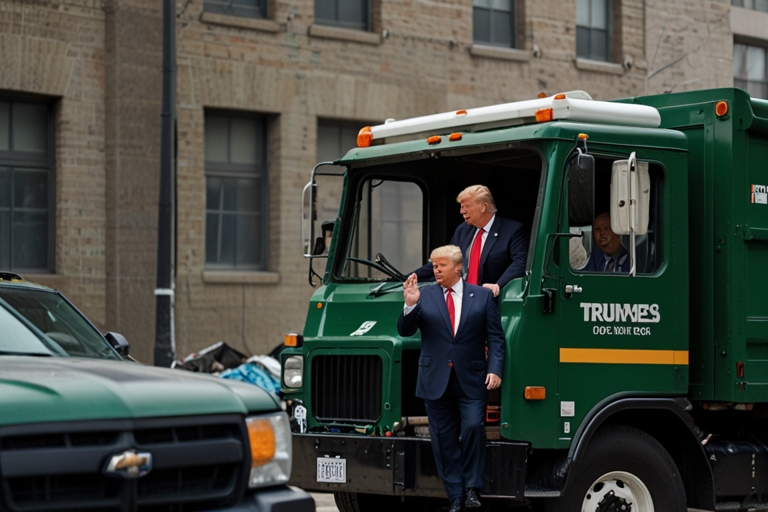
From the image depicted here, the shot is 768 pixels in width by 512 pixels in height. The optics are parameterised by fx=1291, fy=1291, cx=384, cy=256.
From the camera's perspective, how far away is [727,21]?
25.7 meters

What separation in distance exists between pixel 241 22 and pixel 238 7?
1.73 feet

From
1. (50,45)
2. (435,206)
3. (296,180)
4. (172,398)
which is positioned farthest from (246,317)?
(172,398)

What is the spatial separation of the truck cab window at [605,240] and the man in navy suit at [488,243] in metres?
0.38

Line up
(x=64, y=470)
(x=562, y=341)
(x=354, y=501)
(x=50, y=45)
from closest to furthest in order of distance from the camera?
1. (x=64, y=470)
2. (x=562, y=341)
3. (x=354, y=501)
4. (x=50, y=45)

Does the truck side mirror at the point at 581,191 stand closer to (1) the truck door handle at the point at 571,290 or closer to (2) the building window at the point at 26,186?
(1) the truck door handle at the point at 571,290

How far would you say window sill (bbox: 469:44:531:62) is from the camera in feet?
70.8

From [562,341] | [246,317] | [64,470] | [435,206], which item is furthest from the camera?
[246,317]

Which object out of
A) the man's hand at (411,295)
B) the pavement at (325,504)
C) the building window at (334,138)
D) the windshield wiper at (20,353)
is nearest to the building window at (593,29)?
the building window at (334,138)

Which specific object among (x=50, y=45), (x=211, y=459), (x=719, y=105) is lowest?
(x=211, y=459)

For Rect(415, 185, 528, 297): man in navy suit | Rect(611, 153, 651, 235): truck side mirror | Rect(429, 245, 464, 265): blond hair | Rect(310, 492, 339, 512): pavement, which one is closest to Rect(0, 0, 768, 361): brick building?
Rect(310, 492, 339, 512): pavement

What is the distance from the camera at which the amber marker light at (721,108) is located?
343 inches

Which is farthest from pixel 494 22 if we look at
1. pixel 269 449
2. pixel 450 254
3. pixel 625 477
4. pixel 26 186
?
pixel 269 449

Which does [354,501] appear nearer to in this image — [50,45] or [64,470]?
[64,470]

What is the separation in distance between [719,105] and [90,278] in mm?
11058
